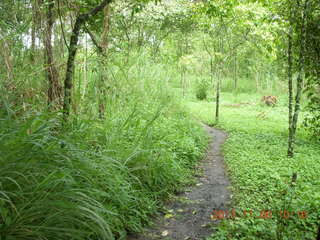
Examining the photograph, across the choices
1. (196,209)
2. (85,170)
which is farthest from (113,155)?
(196,209)

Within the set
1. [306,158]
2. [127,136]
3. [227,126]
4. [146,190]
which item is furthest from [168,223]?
[227,126]

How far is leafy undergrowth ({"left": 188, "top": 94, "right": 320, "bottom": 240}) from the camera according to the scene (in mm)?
2799

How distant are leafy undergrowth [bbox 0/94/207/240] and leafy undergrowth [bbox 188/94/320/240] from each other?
3.22ft

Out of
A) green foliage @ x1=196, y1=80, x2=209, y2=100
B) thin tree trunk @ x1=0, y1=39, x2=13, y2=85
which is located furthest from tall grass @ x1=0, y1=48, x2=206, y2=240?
green foliage @ x1=196, y1=80, x2=209, y2=100

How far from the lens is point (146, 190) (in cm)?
350

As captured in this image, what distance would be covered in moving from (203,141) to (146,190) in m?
3.61

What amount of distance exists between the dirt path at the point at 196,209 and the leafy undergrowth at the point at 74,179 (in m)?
0.19

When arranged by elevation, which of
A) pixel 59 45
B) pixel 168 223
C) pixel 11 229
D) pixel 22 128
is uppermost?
pixel 59 45

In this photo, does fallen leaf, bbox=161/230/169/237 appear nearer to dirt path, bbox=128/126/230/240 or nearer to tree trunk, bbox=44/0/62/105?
dirt path, bbox=128/126/230/240

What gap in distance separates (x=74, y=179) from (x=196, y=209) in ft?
6.01

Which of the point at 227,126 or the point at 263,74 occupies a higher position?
the point at 263,74

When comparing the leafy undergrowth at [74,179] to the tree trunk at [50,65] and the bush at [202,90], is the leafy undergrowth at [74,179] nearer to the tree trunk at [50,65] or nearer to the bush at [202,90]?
the tree trunk at [50,65]

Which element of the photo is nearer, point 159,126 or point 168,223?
point 168,223

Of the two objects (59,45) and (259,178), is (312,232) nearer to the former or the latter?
(259,178)
